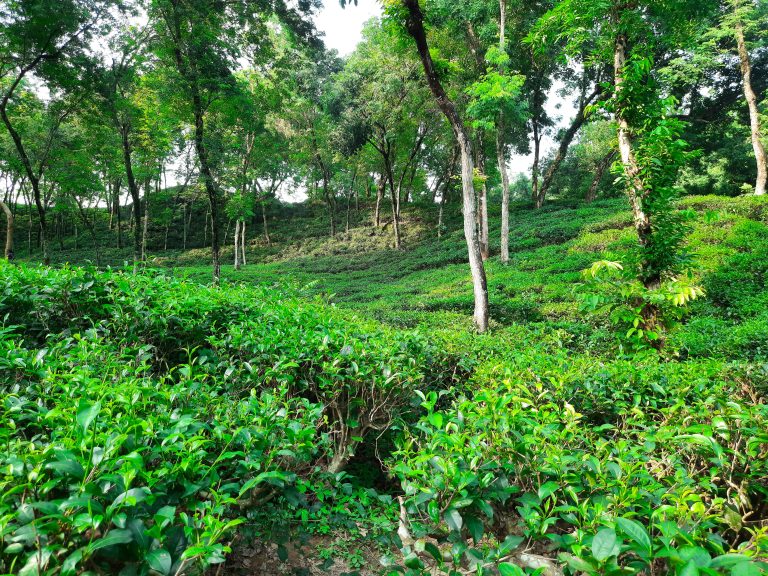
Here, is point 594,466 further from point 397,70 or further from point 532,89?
point 532,89

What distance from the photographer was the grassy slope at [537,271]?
25.2 ft

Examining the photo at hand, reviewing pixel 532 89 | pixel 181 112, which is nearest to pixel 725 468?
pixel 181 112

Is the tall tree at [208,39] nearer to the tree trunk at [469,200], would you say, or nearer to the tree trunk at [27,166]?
the tree trunk at [27,166]

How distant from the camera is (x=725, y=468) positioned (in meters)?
2.11

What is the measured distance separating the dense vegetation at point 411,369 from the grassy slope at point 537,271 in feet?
0.37

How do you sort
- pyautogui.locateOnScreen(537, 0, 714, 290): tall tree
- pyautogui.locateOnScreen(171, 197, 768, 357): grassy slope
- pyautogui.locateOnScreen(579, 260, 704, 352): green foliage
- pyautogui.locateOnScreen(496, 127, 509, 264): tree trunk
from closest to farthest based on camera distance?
pyautogui.locateOnScreen(579, 260, 704, 352): green foliage → pyautogui.locateOnScreen(537, 0, 714, 290): tall tree → pyautogui.locateOnScreen(171, 197, 768, 357): grassy slope → pyautogui.locateOnScreen(496, 127, 509, 264): tree trunk

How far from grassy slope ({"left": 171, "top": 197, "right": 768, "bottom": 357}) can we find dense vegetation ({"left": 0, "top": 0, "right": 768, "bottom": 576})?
0.11 m

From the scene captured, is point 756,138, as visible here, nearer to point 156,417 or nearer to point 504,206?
point 504,206

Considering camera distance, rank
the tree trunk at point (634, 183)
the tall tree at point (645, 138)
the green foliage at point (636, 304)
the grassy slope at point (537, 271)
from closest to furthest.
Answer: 1. the green foliage at point (636, 304)
2. the tall tree at point (645, 138)
3. the tree trunk at point (634, 183)
4. the grassy slope at point (537, 271)

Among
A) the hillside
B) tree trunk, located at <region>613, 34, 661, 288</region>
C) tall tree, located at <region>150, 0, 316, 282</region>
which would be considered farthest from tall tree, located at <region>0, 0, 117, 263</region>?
tree trunk, located at <region>613, 34, 661, 288</region>

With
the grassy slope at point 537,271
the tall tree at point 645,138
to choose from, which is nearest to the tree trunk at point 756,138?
the grassy slope at point 537,271

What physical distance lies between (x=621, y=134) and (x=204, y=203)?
121ft

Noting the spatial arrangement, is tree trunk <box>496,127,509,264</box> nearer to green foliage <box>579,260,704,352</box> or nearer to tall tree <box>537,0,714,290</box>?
tall tree <box>537,0,714,290</box>

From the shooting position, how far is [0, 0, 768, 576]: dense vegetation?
1.42m
